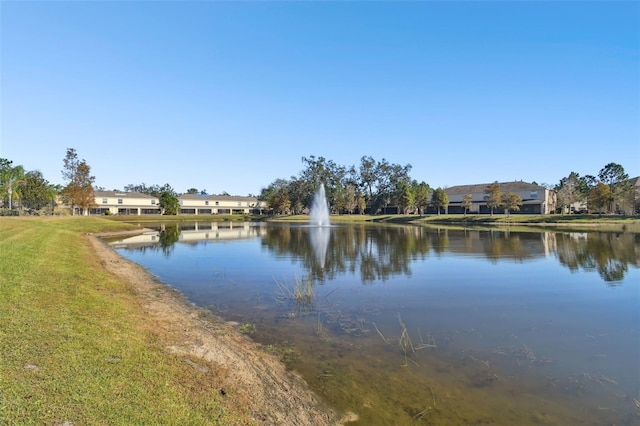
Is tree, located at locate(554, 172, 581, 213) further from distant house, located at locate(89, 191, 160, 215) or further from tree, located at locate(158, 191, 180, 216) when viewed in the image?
distant house, located at locate(89, 191, 160, 215)

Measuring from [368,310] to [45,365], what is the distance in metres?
9.17

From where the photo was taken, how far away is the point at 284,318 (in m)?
11.9

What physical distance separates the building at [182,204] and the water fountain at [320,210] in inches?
1534

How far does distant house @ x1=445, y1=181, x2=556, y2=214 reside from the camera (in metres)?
92.7

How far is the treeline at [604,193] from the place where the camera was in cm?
7162

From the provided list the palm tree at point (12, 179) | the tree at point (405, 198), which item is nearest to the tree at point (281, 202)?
the tree at point (405, 198)

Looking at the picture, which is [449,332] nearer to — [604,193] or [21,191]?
[604,193]

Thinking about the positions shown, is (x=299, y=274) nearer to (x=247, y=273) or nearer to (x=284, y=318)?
(x=247, y=273)

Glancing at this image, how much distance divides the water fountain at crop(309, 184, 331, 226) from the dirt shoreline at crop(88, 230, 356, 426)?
67.5m

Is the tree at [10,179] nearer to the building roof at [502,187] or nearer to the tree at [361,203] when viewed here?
the tree at [361,203]

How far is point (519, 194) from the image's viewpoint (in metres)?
96.1

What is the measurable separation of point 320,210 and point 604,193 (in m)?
59.0

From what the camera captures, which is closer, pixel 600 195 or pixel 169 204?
pixel 600 195

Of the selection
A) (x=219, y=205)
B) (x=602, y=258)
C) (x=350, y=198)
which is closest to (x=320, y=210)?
(x=350, y=198)
